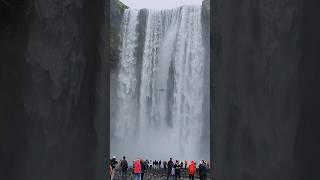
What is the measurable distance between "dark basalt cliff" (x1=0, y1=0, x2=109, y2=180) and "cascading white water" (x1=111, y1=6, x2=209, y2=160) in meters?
35.7

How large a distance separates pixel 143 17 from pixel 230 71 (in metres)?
40.9

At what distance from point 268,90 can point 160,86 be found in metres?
38.8

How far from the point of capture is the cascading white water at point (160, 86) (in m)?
41.9

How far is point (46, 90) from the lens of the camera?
5191mm

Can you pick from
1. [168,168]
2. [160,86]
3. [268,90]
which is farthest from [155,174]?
[268,90]

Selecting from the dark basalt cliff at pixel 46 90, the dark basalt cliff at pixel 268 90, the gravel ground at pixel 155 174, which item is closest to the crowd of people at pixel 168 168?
the gravel ground at pixel 155 174

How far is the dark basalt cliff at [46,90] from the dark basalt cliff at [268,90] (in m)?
1.42

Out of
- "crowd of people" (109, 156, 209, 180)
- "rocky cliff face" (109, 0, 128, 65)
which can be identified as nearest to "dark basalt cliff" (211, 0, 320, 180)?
"crowd of people" (109, 156, 209, 180)

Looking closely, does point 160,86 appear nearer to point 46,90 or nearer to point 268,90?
point 46,90

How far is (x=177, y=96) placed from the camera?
4259 cm

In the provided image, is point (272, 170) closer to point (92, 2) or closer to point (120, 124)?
point (92, 2)

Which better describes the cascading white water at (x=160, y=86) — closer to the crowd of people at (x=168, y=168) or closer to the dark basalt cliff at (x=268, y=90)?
the crowd of people at (x=168, y=168)

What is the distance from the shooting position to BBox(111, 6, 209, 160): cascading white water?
41875 millimetres

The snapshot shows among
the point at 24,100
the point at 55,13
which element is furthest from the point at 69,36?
the point at 24,100
